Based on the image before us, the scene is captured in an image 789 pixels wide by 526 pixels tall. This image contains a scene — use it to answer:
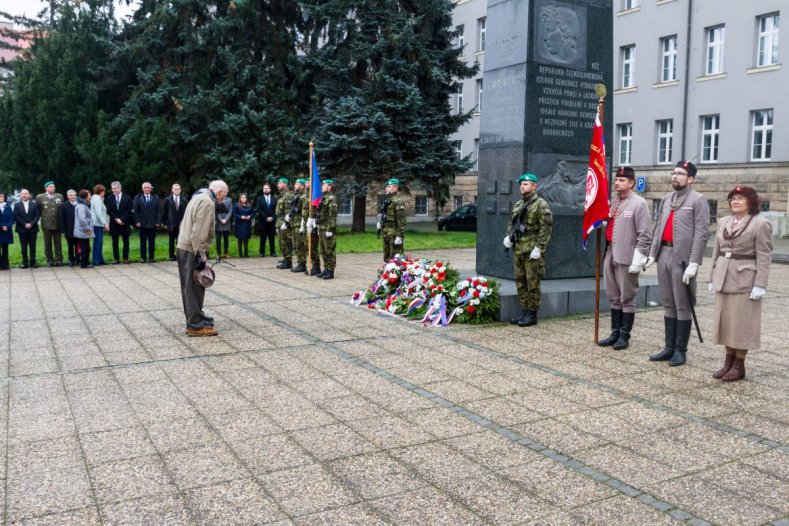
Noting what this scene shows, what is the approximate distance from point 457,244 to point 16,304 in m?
15.5

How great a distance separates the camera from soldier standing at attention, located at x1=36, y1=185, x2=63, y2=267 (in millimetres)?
16953

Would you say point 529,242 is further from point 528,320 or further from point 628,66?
point 628,66

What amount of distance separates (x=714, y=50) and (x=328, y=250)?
22.1 m

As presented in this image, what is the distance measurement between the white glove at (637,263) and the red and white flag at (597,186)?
2.19 feet

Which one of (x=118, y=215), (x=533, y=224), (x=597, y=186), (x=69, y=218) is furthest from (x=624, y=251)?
(x=118, y=215)

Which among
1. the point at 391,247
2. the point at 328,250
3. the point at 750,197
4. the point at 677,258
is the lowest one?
the point at 328,250

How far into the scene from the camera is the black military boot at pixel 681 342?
7.07 m

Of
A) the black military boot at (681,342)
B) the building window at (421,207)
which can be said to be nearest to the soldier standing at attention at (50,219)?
the black military boot at (681,342)

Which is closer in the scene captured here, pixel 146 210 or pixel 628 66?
pixel 146 210

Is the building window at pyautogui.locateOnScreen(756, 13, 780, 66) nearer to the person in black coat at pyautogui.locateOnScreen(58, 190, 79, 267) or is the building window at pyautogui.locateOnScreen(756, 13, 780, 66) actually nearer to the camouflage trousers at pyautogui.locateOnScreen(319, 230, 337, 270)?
the camouflage trousers at pyautogui.locateOnScreen(319, 230, 337, 270)

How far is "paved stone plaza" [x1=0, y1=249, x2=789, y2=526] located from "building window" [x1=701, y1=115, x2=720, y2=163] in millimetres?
22418

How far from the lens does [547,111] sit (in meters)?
10.7

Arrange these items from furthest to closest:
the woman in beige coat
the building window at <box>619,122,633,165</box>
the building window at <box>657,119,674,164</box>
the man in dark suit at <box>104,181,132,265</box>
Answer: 1. the building window at <box>619,122,633,165</box>
2. the building window at <box>657,119,674,164</box>
3. the man in dark suit at <box>104,181,132,265</box>
4. the woman in beige coat

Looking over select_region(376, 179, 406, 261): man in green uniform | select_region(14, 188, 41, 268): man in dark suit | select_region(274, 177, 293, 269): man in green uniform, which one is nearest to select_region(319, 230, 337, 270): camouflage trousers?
select_region(376, 179, 406, 261): man in green uniform
